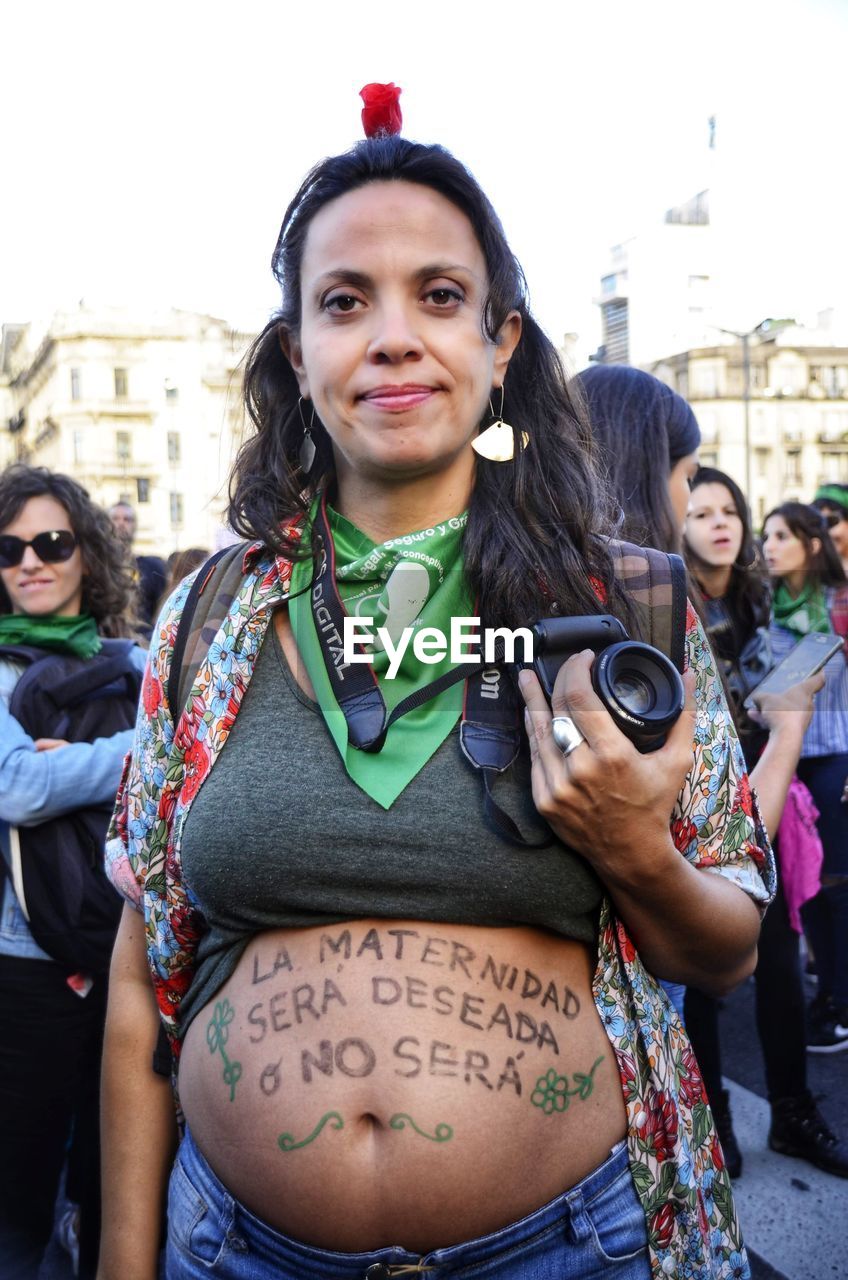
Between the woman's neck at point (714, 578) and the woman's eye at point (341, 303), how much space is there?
7.30 feet

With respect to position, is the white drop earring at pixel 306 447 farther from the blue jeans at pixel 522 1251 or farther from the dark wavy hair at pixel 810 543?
the dark wavy hair at pixel 810 543

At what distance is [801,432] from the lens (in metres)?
53.2

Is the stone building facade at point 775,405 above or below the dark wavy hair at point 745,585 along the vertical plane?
above

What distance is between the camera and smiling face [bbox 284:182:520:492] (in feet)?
4.65

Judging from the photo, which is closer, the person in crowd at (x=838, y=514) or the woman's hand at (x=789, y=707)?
the woman's hand at (x=789, y=707)

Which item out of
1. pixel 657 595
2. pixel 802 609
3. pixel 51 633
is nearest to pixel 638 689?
pixel 657 595

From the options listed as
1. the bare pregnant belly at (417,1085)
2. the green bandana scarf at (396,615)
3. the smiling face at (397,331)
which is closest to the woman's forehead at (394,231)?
the smiling face at (397,331)

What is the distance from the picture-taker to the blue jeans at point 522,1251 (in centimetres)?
129

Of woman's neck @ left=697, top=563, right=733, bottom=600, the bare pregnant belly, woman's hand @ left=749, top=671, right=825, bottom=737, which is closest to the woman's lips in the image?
the bare pregnant belly

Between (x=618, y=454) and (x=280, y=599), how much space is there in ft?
3.80

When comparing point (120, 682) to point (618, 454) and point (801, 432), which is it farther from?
point (801, 432)

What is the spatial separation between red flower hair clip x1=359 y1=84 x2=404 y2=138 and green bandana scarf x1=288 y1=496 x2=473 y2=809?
0.56 m

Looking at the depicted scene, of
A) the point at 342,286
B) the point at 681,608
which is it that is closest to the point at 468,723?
the point at 681,608

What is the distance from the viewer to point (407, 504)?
1.54 metres
